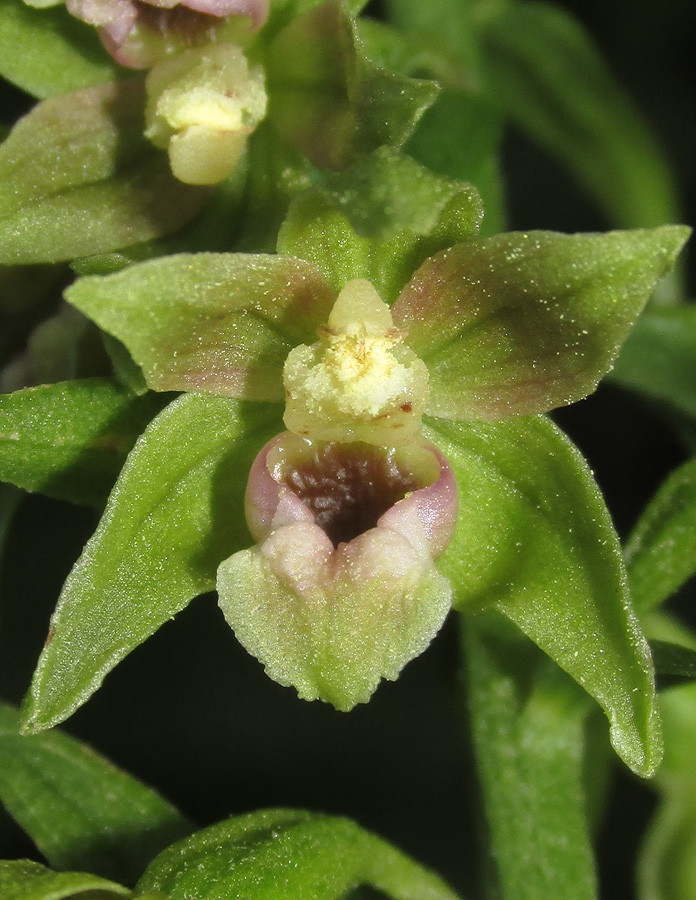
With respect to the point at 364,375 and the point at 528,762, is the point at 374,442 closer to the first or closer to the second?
the point at 364,375

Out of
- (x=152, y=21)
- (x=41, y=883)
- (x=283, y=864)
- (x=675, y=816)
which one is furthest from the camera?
(x=675, y=816)

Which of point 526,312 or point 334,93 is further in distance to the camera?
point 334,93

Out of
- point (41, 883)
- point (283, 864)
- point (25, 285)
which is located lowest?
point (283, 864)

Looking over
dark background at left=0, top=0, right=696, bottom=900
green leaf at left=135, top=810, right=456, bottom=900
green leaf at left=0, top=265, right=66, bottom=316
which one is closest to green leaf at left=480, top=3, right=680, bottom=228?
dark background at left=0, top=0, right=696, bottom=900

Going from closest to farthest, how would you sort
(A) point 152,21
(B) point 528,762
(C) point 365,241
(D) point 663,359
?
(C) point 365,241
(A) point 152,21
(B) point 528,762
(D) point 663,359

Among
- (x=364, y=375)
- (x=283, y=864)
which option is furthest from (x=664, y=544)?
(x=283, y=864)

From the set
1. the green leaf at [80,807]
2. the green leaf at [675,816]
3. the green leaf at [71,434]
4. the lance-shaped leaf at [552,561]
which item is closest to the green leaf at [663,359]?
the green leaf at [675,816]
